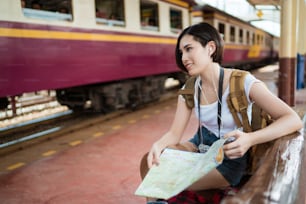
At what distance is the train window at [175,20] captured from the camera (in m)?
8.56

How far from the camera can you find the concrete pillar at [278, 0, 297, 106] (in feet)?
16.9

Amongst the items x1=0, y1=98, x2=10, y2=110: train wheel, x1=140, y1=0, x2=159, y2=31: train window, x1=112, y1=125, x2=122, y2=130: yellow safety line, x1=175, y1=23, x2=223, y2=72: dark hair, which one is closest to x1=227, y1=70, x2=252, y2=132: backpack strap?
x1=175, y1=23, x2=223, y2=72: dark hair

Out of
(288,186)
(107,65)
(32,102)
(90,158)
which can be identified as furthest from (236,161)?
(32,102)

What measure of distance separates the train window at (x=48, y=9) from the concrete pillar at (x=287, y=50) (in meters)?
3.31

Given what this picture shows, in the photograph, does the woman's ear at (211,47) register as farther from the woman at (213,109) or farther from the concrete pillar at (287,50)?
the concrete pillar at (287,50)

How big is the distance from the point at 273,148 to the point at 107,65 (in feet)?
15.6

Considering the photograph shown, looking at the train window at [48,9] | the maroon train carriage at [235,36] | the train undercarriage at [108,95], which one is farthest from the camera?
the maroon train carriage at [235,36]

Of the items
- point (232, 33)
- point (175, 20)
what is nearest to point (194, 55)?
point (175, 20)

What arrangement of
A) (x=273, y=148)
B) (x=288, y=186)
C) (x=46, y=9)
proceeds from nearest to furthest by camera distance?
1. (x=288, y=186)
2. (x=273, y=148)
3. (x=46, y=9)

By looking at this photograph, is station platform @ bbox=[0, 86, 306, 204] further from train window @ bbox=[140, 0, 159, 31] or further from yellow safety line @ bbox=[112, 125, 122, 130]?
train window @ bbox=[140, 0, 159, 31]

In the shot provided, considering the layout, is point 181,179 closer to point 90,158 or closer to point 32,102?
point 90,158

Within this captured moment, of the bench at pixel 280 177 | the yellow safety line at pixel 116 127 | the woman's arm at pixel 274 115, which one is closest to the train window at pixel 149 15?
the yellow safety line at pixel 116 127

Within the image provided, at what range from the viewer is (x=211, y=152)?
1.50 metres

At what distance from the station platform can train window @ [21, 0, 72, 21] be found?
76.1 inches
